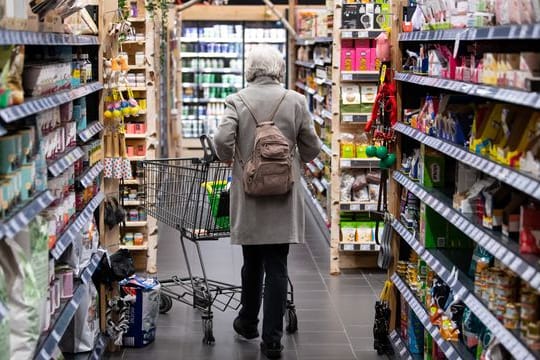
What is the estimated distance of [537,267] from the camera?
3.37 metres

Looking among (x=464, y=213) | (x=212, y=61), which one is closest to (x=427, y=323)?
(x=464, y=213)

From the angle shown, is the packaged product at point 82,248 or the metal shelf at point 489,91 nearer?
the metal shelf at point 489,91

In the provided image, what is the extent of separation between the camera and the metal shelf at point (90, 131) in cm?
535

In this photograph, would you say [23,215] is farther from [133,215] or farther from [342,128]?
[342,128]

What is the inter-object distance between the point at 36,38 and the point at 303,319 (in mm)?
3754

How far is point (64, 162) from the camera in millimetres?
4645

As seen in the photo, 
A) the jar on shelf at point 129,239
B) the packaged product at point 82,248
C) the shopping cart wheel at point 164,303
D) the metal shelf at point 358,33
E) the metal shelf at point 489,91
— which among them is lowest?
the shopping cart wheel at point 164,303

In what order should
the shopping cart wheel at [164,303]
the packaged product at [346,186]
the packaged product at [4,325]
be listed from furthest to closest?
the packaged product at [346,186] < the shopping cart wheel at [164,303] < the packaged product at [4,325]

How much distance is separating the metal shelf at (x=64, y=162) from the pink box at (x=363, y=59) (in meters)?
3.76

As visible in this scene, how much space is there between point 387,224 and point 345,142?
2.37 meters

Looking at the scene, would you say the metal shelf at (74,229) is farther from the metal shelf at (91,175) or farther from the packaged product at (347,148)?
the packaged product at (347,148)

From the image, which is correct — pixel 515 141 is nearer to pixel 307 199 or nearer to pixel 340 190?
pixel 340 190

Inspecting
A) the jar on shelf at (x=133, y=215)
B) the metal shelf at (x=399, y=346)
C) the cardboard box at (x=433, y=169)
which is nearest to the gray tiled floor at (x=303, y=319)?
the metal shelf at (x=399, y=346)

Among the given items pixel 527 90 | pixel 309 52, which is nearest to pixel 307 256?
pixel 309 52
